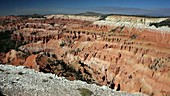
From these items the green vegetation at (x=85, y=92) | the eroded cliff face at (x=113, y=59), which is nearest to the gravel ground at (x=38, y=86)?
the green vegetation at (x=85, y=92)

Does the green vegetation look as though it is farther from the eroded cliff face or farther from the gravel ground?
the eroded cliff face

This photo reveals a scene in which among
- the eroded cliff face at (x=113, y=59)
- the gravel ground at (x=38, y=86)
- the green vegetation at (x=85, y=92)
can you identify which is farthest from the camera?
the eroded cliff face at (x=113, y=59)

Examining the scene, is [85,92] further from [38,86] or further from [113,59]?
[113,59]

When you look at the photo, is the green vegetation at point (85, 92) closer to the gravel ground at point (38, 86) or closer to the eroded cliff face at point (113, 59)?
the gravel ground at point (38, 86)

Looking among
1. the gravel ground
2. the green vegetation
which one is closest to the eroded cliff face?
the gravel ground

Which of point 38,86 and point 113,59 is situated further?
point 113,59

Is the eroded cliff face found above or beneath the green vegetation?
beneath

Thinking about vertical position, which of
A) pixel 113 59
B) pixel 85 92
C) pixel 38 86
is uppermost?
pixel 38 86

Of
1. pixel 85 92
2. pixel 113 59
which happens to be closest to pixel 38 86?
pixel 85 92
